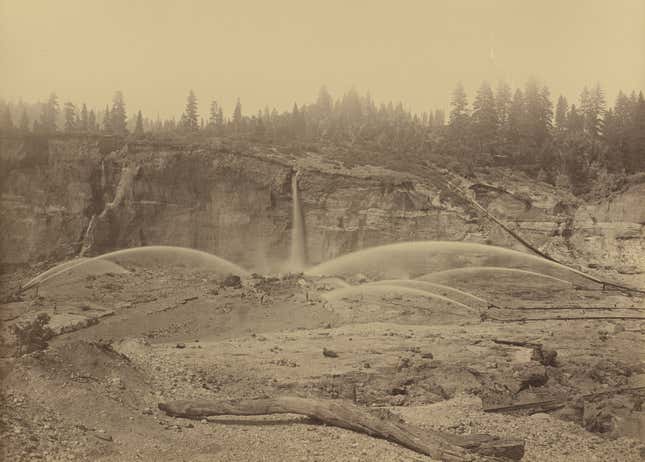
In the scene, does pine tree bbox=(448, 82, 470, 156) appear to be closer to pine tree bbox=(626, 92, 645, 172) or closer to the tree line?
the tree line

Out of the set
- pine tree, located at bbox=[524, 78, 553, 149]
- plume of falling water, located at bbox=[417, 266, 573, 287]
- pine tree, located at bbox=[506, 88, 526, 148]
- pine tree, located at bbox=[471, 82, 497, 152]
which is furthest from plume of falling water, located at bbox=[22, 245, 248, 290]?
pine tree, located at bbox=[524, 78, 553, 149]

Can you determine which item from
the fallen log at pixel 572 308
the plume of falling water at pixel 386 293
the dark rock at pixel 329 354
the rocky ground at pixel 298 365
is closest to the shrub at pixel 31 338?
the rocky ground at pixel 298 365

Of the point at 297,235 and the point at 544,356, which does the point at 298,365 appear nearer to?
the point at 544,356

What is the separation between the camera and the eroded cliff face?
16.7 meters

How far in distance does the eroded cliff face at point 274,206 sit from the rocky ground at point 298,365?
204 cm

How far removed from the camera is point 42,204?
1426 centimetres

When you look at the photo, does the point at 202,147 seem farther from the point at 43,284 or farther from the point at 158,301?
the point at 43,284

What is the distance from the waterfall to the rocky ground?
4.34 ft

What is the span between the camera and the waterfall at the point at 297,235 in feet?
64.1

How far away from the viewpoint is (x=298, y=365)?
1165 centimetres

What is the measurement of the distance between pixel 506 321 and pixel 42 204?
12620mm

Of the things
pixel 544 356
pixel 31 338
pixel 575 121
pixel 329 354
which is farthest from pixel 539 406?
pixel 575 121

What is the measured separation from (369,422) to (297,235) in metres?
13.2

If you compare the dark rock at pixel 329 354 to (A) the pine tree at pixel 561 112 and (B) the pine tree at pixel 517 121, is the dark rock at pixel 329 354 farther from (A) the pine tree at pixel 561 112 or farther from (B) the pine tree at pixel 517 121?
(A) the pine tree at pixel 561 112
